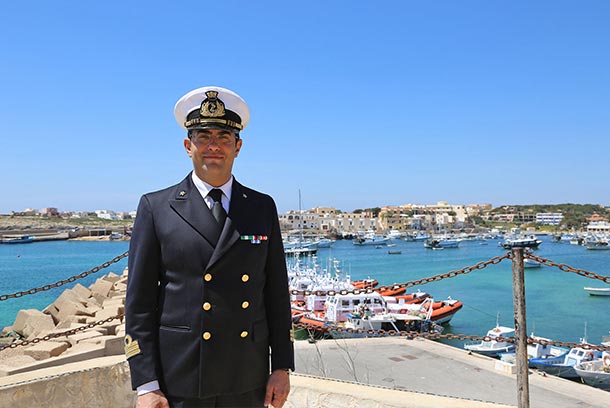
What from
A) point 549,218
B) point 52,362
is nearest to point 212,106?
point 52,362

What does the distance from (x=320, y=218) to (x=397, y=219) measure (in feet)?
94.3

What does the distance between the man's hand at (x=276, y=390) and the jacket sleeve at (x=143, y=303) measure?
475 millimetres

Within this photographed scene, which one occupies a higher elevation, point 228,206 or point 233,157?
point 233,157

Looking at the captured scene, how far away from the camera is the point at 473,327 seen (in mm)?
28750

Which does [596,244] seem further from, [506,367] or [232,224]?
[232,224]

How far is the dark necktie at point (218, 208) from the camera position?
1963 millimetres

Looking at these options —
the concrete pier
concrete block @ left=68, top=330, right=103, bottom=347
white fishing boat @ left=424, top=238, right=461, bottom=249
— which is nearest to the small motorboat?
the concrete pier

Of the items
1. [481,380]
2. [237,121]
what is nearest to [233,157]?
[237,121]

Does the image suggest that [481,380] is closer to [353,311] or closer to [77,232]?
[353,311]

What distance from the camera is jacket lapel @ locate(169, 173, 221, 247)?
192 cm

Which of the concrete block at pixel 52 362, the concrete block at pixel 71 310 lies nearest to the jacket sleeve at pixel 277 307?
the concrete block at pixel 52 362

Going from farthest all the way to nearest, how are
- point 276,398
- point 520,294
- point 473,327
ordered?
point 473,327
point 520,294
point 276,398

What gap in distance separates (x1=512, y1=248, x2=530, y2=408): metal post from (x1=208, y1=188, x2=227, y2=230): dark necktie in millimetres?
1805

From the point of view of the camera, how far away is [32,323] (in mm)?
14625
